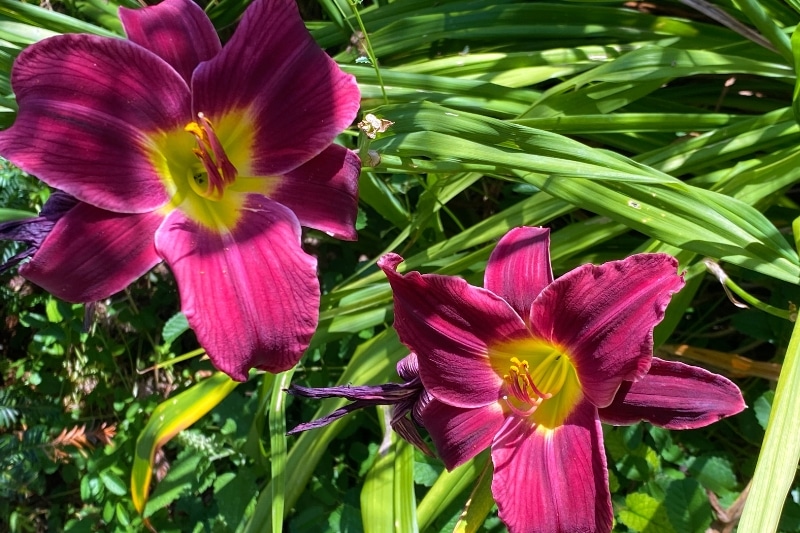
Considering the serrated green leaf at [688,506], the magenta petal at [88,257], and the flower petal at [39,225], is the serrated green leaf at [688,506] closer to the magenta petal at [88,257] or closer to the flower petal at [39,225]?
the magenta petal at [88,257]

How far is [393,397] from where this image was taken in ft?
2.79

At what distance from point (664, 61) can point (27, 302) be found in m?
1.45

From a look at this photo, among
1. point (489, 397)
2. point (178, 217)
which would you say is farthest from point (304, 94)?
point (489, 397)

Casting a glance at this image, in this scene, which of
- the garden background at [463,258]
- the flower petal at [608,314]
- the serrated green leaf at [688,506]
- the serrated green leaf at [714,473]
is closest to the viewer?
the flower petal at [608,314]

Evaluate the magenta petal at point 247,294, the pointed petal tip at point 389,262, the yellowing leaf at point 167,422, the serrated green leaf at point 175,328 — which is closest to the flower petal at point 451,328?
the pointed petal tip at point 389,262

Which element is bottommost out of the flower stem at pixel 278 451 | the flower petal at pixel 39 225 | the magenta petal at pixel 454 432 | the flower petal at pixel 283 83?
the flower stem at pixel 278 451

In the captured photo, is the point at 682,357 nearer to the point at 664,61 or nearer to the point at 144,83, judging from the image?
the point at 664,61

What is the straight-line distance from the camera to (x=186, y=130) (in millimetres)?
850

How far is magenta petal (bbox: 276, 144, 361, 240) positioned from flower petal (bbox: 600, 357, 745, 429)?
420 millimetres

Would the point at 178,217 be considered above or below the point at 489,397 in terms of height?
above

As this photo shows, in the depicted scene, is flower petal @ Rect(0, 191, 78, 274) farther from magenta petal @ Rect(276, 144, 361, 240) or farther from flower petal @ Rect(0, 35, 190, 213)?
magenta petal @ Rect(276, 144, 361, 240)

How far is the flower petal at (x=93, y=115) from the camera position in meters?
0.73

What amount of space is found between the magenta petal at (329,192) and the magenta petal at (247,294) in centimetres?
5

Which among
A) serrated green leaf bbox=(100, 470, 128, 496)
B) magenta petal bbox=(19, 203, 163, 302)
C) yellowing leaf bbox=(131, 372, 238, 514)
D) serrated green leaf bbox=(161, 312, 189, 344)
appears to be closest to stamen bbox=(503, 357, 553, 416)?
magenta petal bbox=(19, 203, 163, 302)
